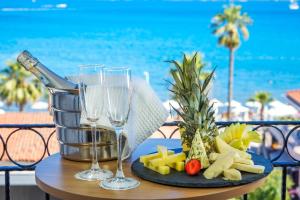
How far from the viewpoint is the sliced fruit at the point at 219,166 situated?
163 cm

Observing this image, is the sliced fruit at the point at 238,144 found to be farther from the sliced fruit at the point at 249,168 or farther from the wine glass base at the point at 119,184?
the wine glass base at the point at 119,184

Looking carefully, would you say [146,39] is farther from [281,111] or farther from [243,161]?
[243,161]

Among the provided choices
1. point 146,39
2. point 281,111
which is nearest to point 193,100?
point 281,111

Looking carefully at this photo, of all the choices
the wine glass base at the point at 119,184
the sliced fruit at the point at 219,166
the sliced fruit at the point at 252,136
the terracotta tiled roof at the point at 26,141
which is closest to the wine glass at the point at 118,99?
the wine glass base at the point at 119,184

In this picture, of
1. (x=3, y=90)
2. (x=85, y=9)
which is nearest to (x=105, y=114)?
(x=3, y=90)

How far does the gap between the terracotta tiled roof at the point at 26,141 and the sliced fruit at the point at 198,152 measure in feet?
39.0

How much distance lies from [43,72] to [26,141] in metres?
15.2

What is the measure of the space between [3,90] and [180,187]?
22193 mm

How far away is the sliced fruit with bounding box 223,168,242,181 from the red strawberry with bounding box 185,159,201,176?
88 millimetres

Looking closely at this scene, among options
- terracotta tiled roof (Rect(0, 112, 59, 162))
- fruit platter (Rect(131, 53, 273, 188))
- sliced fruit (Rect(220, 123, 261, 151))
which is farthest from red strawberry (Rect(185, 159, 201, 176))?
terracotta tiled roof (Rect(0, 112, 59, 162))

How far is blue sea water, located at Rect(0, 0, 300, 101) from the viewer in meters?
43.3

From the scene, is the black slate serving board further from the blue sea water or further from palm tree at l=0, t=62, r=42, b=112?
the blue sea water

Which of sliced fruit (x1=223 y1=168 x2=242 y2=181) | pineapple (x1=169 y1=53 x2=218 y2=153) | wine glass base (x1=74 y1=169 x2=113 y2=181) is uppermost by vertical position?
pineapple (x1=169 y1=53 x2=218 y2=153)

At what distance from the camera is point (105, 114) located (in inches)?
63.9
